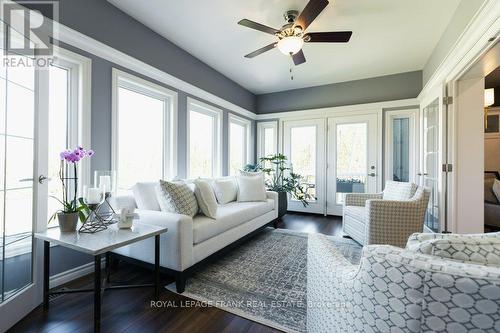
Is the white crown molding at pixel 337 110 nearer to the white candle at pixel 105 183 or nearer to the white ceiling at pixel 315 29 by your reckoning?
the white ceiling at pixel 315 29

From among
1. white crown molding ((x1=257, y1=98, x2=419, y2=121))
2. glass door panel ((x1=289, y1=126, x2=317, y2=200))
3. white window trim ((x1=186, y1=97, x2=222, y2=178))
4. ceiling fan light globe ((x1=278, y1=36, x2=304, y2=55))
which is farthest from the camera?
glass door panel ((x1=289, y1=126, x2=317, y2=200))

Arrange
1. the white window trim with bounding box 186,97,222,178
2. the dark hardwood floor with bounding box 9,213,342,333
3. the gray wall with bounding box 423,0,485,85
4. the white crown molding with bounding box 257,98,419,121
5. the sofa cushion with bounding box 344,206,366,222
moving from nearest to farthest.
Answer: the dark hardwood floor with bounding box 9,213,342,333 → the gray wall with bounding box 423,0,485,85 → the sofa cushion with bounding box 344,206,366,222 → the white window trim with bounding box 186,97,222,178 → the white crown molding with bounding box 257,98,419,121

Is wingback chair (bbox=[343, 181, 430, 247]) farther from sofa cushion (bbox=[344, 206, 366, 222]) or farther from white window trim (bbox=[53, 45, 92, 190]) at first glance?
white window trim (bbox=[53, 45, 92, 190])

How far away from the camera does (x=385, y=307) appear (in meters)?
0.72

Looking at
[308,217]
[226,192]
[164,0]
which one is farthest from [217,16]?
[308,217]

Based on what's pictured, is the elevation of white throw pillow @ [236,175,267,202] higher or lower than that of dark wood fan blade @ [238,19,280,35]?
lower

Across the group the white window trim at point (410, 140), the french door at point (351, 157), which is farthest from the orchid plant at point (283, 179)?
the white window trim at point (410, 140)

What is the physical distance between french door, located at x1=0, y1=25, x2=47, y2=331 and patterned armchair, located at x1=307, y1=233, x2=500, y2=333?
2101 millimetres

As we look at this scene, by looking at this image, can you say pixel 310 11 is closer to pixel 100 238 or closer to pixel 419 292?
pixel 419 292

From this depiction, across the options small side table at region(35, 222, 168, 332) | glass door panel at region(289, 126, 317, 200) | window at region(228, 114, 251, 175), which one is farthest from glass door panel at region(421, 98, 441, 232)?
window at region(228, 114, 251, 175)

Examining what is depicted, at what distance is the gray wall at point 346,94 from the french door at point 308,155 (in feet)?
1.38

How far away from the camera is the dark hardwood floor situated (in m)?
1.53

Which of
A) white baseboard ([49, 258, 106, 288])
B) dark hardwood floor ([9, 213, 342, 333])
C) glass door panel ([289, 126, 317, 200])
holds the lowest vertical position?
dark hardwood floor ([9, 213, 342, 333])

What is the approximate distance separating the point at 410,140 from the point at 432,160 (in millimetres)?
1133
